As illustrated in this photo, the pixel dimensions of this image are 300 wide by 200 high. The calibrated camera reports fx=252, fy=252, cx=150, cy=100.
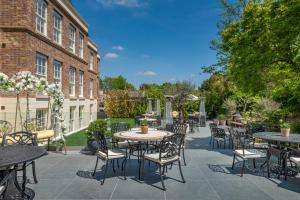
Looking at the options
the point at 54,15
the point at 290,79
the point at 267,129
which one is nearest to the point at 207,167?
the point at 267,129

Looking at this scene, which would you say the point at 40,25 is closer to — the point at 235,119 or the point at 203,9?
the point at 203,9

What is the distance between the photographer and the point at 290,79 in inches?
387

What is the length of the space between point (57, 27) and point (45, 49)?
8.10 feet

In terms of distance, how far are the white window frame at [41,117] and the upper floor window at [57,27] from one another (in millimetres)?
4128

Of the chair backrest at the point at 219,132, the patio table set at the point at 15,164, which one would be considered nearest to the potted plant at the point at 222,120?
the chair backrest at the point at 219,132

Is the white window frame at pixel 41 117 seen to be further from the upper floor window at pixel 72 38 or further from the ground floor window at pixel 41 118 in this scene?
the upper floor window at pixel 72 38

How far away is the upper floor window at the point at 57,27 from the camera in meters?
13.1

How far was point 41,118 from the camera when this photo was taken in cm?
1129

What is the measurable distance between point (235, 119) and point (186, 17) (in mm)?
7175

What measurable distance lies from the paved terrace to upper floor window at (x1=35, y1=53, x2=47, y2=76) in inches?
221

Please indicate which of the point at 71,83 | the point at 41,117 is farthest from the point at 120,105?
the point at 41,117

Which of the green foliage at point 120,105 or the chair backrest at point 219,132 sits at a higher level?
the green foliage at point 120,105

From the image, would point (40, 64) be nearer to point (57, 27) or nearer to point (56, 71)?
point (56, 71)

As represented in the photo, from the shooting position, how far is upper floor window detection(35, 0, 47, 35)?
1117 centimetres
